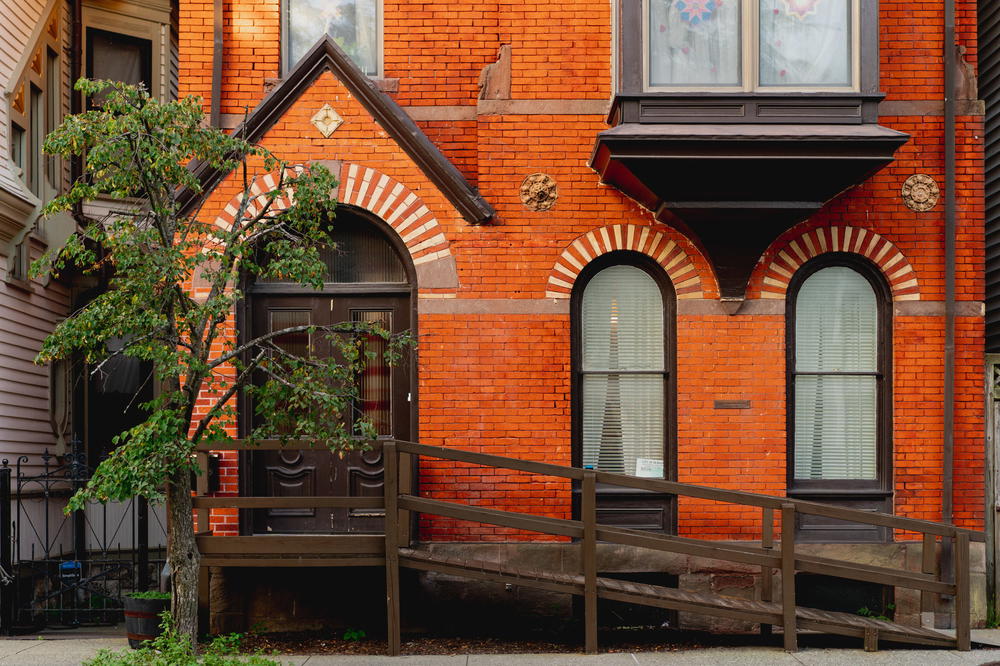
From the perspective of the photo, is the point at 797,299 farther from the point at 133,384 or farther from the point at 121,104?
the point at 133,384

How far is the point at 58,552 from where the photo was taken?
456 inches

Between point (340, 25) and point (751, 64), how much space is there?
4282 millimetres

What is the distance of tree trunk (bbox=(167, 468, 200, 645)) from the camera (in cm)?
654

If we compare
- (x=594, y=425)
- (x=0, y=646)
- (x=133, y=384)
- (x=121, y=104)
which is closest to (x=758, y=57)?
(x=594, y=425)

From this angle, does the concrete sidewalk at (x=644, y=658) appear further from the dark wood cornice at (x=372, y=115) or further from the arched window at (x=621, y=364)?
the dark wood cornice at (x=372, y=115)

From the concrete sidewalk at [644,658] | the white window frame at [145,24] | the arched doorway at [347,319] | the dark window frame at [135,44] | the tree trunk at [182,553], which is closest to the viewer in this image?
the tree trunk at [182,553]

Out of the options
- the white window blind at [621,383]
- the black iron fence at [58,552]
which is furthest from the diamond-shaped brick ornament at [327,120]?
the black iron fence at [58,552]

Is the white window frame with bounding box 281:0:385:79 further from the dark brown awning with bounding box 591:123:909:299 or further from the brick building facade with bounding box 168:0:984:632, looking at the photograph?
the dark brown awning with bounding box 591:123:909:299

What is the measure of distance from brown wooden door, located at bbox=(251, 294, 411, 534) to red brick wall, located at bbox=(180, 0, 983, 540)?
0.34 metres

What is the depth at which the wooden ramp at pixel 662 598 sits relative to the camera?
834cm

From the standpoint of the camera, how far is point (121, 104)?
6211mm

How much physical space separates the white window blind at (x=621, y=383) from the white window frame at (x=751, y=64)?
208cm

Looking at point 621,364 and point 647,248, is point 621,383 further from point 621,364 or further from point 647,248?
point 647,248

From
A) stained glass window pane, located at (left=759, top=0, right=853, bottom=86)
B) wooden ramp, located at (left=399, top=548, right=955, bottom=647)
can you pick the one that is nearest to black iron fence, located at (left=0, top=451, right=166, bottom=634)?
wooden ramp, located at (left=399, top=548, right=955, bottom=647)
